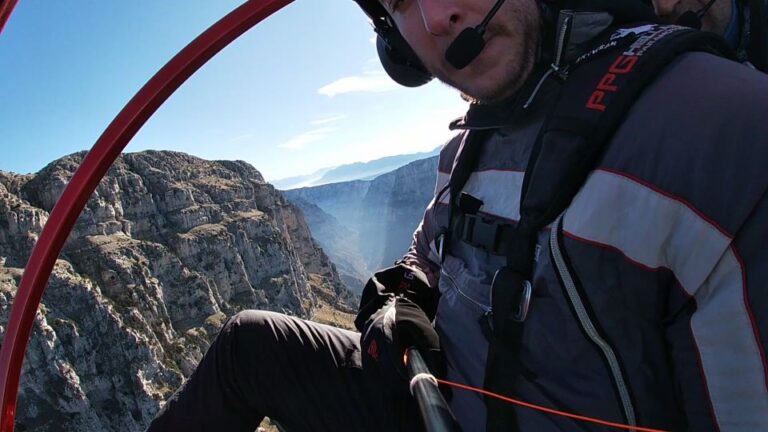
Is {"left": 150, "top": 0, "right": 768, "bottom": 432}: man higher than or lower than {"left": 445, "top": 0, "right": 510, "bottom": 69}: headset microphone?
lower

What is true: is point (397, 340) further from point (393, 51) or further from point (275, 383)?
point (393, 51)

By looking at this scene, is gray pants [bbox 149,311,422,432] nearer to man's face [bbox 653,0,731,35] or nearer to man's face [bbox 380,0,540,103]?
man's face [bbox 380,0,540,103]

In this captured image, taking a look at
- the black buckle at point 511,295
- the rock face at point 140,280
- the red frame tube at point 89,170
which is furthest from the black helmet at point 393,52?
the rock face at point 140,280

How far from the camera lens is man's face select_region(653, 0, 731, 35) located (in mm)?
2523

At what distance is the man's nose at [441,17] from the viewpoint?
188cm

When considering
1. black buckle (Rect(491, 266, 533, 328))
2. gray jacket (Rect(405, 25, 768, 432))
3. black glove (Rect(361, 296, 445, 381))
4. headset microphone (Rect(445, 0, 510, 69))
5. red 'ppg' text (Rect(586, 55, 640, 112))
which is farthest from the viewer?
black glove (Rect(361, 296, 445, 381))

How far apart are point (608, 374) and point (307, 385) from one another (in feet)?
5.70

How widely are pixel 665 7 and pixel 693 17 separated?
0.64 feet

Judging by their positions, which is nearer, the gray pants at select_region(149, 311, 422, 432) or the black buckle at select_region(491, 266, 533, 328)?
the black buckle at select_region(491, 266, 533, 328)

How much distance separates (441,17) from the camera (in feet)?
6.24

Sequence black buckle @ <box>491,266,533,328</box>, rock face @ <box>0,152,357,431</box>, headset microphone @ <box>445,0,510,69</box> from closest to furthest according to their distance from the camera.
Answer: black buckle @ <box>491,266,533,328</box> < headset microphone @ <box>445,0,510,69</box> < rock face @ <box>0,152,357,431</box>

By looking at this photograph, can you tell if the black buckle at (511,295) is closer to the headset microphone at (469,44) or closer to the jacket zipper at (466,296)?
the jacket zipper at (466,296)

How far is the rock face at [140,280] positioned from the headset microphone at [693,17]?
7300 cm

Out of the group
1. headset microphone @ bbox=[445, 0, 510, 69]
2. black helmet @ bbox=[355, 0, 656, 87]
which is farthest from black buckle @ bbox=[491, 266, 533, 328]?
black helmet @ bbox=[355, 0, 656, 87]
